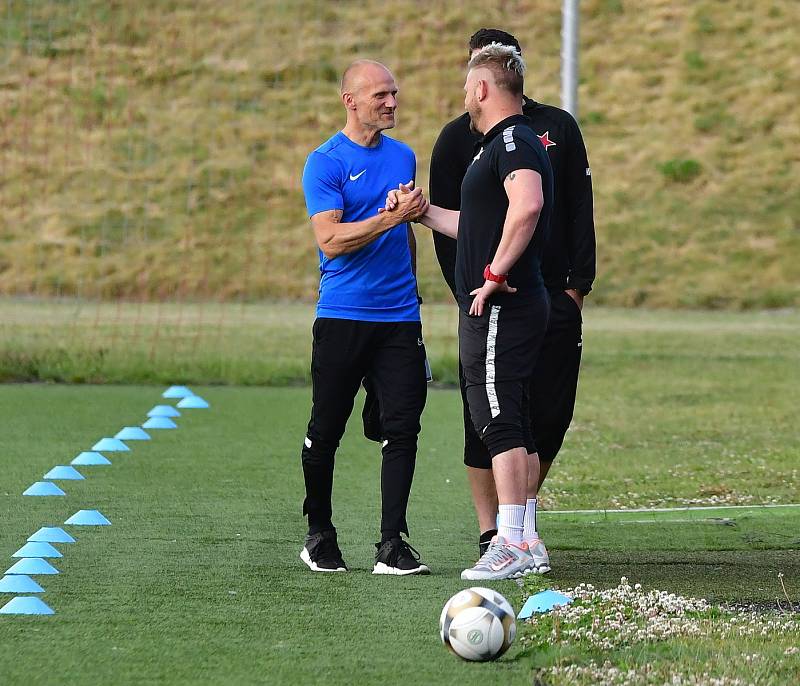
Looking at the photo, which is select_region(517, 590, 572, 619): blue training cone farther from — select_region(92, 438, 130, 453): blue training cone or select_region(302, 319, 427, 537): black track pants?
select_region(92, 438, 130, 453): blue training cone

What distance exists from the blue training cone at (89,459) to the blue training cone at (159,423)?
1410 mm

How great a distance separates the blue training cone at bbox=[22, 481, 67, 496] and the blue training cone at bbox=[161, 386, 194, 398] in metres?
4.08

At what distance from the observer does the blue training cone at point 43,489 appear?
741 cm

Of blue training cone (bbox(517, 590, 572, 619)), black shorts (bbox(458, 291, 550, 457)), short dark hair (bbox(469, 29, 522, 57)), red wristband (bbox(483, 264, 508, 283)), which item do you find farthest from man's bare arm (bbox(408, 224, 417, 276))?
blue training cone (bbox(517, 590, 572, 619))

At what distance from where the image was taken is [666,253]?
2319cm

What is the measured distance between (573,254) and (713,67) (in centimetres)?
2092

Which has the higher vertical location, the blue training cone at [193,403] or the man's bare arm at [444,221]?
the man's bare arm at [444,221]

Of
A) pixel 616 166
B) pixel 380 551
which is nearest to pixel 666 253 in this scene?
pixel 616 166

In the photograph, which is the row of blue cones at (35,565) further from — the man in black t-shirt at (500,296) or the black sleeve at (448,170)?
the black sleeve at (448,170)

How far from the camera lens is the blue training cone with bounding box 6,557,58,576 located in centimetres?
557

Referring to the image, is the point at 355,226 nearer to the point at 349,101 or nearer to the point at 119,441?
the point at 349,101

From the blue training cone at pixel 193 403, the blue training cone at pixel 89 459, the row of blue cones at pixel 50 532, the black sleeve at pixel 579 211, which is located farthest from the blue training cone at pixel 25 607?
the blue training cone at pixel 193 403

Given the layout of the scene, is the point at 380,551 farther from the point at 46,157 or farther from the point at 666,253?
the point at 666,253

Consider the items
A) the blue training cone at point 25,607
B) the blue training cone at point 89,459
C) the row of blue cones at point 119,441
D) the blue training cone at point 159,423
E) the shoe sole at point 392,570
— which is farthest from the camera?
the blue training cone at point 159,423
